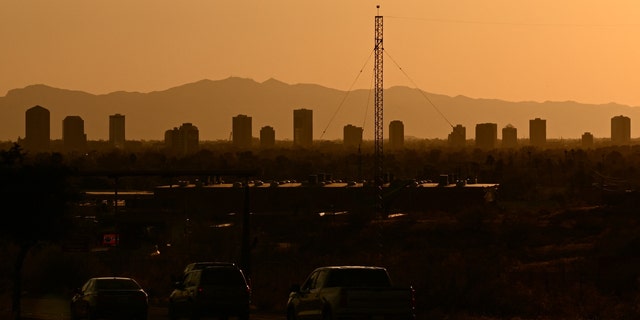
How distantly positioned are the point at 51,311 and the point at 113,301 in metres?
11.2

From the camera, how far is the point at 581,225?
326 ft

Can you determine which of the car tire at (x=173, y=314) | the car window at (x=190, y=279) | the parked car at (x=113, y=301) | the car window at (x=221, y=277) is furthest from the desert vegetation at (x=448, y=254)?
the parked car at (x=113, y=301)

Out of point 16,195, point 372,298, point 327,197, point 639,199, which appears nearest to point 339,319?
point 372,298

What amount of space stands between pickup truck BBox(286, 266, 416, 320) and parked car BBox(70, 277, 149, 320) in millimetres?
5599

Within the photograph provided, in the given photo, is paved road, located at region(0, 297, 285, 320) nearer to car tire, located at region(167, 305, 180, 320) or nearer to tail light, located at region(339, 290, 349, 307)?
car tire, located at region(167, 305, 180, 320)

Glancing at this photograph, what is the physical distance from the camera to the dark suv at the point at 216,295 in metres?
37.8

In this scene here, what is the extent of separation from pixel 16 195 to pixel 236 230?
54584mm

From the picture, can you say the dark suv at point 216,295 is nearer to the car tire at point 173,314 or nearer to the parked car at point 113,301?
the car tire at point 173,314

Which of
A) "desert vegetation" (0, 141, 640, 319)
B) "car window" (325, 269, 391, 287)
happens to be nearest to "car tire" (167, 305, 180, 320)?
"desert vegetation" (0, 141, 640, 319)

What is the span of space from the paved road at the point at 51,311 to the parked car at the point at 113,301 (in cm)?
434

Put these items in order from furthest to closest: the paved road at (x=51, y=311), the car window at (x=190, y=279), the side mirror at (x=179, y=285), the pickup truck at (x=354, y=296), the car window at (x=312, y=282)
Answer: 1. the paved road at (x=51, y=311)
2. the side mirror at (x=179, y=285)
3. the car window at (x=190, y=279)
4. the car window at (x=312, y=282)
5. the pickup truck at (x=354, y=296)

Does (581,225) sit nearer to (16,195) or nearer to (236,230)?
(236,230)

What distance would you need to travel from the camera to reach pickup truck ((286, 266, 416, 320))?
31.3 m

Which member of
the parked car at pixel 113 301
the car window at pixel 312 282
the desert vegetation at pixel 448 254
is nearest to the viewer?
the car window at pixel 312 282
